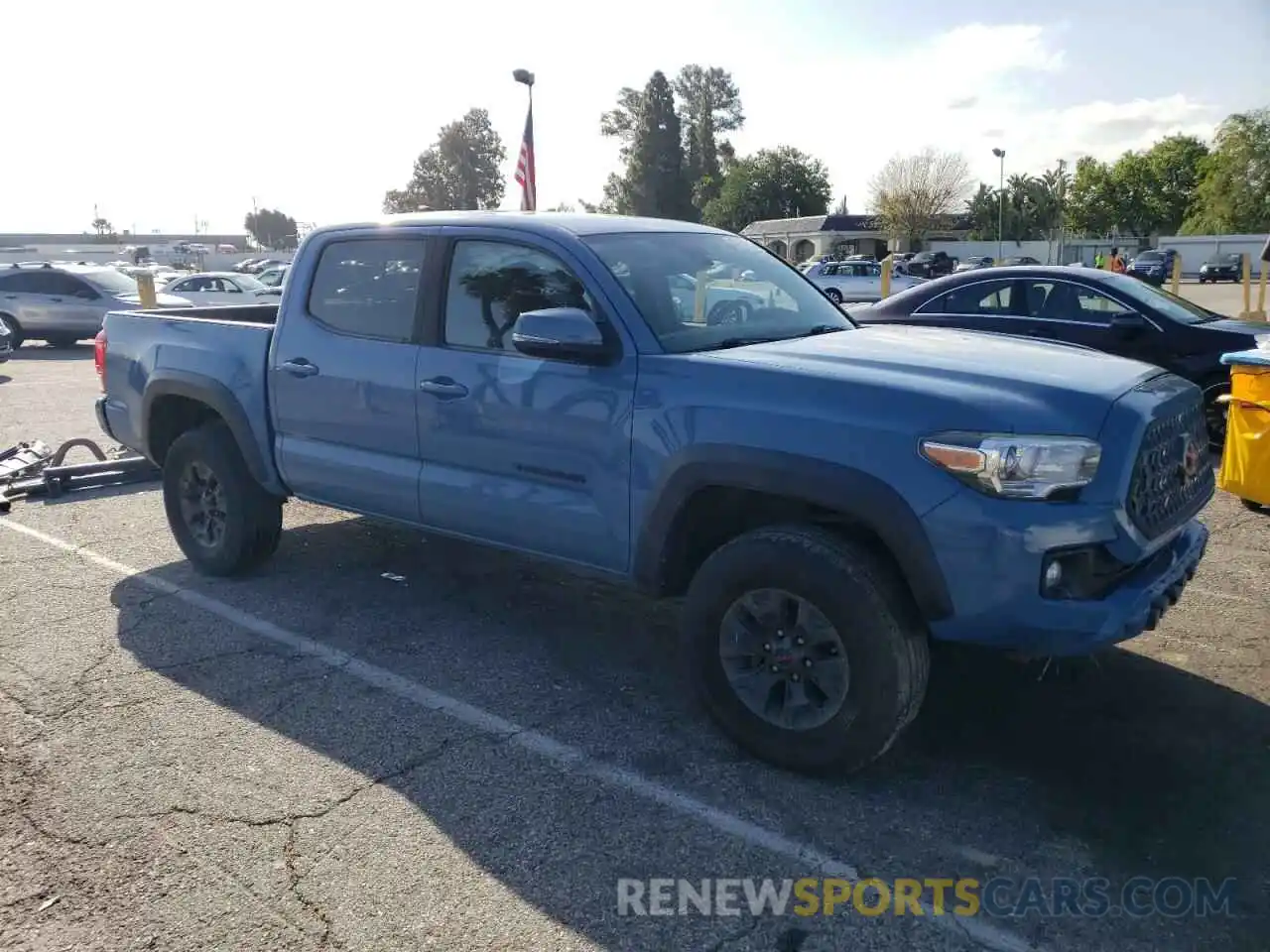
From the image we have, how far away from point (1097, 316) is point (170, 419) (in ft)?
23.9

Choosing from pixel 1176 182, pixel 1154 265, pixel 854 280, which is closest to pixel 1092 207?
pixel 1176 182

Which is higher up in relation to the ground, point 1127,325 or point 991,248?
point 991,248

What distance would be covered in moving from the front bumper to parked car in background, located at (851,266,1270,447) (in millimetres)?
5570

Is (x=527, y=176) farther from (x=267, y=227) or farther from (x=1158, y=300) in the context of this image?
(x=267, y=227)

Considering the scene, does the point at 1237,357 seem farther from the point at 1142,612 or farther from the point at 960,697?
the point at 1142,612

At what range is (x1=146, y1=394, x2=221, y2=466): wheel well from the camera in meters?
5.86

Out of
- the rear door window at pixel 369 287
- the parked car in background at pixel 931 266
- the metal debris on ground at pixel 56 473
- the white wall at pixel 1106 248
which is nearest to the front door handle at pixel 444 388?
the rear door window at pixel 369 287

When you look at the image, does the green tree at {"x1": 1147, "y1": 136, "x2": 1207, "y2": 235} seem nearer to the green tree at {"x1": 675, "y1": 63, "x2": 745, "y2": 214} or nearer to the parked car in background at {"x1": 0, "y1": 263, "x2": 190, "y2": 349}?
the green tree at {"x1": 675, "y1": 63, "x2": 745, "y2": 214}

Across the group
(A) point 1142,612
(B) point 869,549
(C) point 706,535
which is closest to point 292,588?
(C) point 706,535

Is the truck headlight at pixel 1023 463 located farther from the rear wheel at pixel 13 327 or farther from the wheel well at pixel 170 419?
the rear wheel at pixel 13 327

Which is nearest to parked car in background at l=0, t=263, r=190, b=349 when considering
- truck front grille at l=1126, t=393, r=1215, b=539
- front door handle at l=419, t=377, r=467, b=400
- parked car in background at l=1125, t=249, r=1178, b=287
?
front door handle at l=419, t=377, r=467, b=400

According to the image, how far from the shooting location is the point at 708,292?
14.4 feet

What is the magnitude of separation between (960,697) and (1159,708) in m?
0.74

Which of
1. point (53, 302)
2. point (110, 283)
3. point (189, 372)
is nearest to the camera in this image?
point (189, 372)
